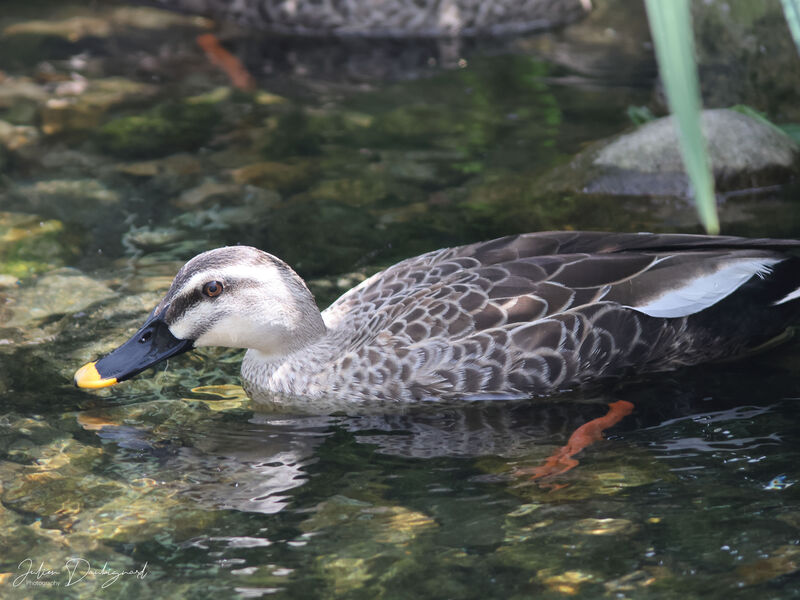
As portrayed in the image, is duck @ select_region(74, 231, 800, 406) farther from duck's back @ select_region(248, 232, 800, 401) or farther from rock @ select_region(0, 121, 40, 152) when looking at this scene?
rock @ select_region(0, 121, 40, 152)

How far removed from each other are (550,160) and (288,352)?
3698 millimetres

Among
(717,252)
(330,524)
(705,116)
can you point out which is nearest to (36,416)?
(330,524)

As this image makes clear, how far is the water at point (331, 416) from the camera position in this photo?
4.25 m

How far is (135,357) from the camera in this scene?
551 cm

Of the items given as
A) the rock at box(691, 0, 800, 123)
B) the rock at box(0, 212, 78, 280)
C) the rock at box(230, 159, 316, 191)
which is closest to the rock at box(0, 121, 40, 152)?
the rock at box(0, 212, 78, 280)

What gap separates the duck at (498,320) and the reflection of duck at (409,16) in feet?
21.3

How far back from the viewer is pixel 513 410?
18.4 ft

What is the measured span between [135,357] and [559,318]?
92.8 inches

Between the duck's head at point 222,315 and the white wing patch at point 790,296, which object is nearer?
the duck's head at point 222,315

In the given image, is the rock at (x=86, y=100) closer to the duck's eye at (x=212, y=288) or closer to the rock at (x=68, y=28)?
the rock at (x=68, y=28)

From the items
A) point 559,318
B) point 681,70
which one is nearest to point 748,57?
point 559,318

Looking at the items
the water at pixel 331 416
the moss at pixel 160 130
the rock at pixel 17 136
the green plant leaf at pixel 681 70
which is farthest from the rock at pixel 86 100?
the green plant leaf at pixel 681 70

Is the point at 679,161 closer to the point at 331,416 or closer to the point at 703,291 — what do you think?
the point at 703,291

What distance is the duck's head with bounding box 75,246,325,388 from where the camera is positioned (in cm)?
552
